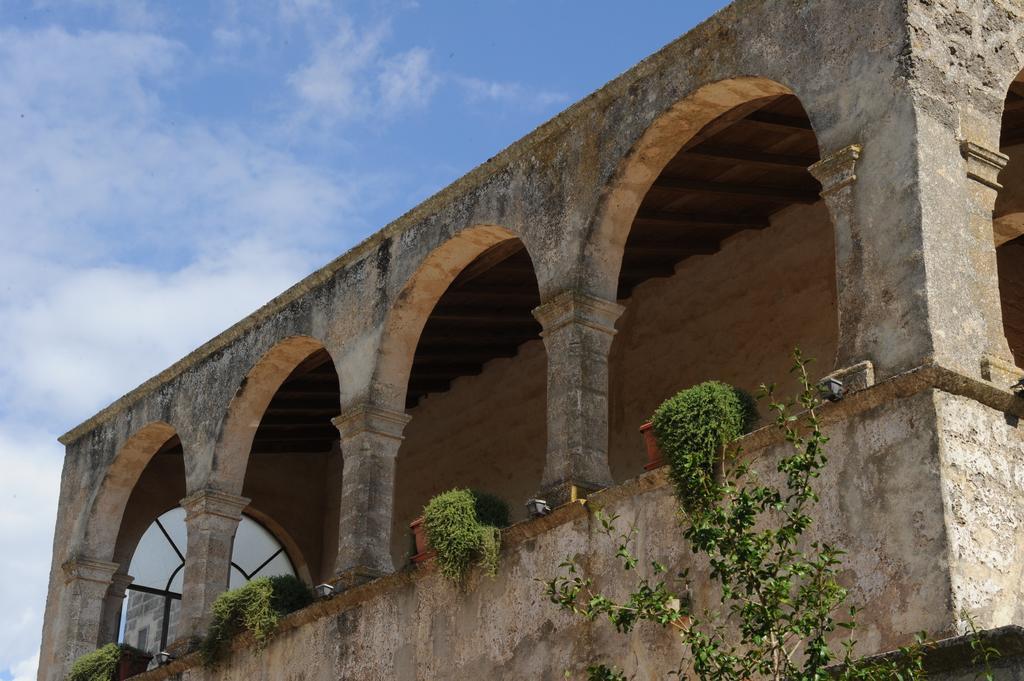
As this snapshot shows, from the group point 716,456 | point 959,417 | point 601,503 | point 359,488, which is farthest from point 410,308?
point 959,417

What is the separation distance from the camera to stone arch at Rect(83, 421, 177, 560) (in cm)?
1476

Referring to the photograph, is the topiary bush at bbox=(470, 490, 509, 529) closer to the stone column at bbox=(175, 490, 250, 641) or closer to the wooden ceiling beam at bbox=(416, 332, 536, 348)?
the stone column at bbox=(175, 490, 250, 641)

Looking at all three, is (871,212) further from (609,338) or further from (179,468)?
(179,468)

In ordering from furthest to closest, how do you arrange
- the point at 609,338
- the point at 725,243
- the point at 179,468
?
1. the point at 179,468
2. the point at 725,243
3. the point at 609,338

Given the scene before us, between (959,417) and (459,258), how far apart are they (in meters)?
4.72

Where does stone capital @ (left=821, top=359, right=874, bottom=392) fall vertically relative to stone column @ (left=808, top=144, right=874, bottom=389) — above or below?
below

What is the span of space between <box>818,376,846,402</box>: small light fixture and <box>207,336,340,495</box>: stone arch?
5.89 metres

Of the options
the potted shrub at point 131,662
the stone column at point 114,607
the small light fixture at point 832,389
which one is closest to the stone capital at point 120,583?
the stone column at point 114,607

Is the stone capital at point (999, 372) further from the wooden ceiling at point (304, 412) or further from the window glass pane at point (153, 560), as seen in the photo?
the window glass pane at point (153, 560)

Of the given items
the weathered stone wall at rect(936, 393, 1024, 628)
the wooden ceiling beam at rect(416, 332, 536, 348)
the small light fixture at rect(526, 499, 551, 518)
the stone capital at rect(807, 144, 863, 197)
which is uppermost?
the wooden ceiling beam at rect(416, 332, 536, 348)

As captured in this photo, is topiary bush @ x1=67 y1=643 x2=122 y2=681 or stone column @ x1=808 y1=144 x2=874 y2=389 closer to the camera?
stone column @ x1=808 y1=144 x2=874 y2=389

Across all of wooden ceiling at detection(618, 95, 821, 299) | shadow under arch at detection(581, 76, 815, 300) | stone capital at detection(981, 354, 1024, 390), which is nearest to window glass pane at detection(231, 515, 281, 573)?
wooden ceiling at detection(618, 95, 821, 299)

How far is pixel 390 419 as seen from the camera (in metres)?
12.0

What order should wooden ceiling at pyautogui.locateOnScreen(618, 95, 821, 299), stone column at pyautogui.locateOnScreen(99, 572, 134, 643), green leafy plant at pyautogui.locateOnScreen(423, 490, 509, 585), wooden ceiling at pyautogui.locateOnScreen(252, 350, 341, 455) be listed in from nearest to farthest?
green leafy plant at pyautogui.locateOnScreen(423, 490, 509, 585)
wooden ceiling at pyautogui.locateOnScreen(618, 95, 821, 299)
wooden ceiling at pyautogui.locateOnScreen(252, 350, 341, 455)
stone column at pyautogui.locateOnScreen(99, 572, 134, 643)
